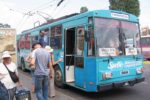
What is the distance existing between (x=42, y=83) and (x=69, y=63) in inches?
112

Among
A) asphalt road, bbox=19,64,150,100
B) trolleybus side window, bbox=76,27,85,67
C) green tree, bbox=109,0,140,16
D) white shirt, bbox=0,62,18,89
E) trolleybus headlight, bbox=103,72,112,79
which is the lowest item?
asphalt road, bbox=19,64,150,100

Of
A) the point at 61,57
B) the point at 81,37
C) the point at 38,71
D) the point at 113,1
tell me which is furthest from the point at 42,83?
the point at 113,1

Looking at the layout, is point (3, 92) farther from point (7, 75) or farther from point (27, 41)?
point (27, 41)

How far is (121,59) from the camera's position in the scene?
9.10 meters

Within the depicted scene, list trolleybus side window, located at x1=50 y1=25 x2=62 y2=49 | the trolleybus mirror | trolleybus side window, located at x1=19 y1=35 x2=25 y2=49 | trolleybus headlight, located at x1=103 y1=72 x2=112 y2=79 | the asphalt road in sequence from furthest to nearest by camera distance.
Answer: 1. trolleybus side window, located at x1=19 y1=35 x2=25 y2=49
2. trolleybus side window, located at x1=50 y1=25 x2=62 y2=49
3. the asphalt road
4. the trolleybus mirror
5. trolleybus headlight, located at x1=103 y1=72 x2=112 y2=79

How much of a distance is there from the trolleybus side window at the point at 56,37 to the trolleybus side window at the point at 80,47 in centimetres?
171

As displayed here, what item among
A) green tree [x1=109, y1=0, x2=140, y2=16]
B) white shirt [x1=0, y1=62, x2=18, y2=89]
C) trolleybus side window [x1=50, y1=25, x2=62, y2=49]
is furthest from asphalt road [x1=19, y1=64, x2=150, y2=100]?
green tree [x1=109, y1=0, x2=140, y2=16]

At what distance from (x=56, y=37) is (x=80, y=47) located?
2390 mm

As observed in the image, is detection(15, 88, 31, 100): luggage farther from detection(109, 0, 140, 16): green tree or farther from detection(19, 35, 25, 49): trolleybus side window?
detection(109, 0, 140, 16): green tree

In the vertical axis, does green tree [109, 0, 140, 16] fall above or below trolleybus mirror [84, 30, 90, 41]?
above

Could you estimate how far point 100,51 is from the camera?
28.3 feet

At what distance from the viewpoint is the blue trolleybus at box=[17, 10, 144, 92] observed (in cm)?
859

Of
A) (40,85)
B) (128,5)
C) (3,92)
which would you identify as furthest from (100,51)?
(128,5)

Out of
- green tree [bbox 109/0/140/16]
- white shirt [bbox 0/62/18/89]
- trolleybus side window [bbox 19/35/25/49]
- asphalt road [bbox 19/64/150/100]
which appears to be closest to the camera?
white shirt [bbox 0/62/18/89]
